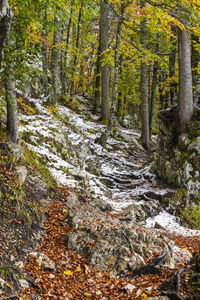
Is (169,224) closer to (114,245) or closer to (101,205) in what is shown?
(101,205)

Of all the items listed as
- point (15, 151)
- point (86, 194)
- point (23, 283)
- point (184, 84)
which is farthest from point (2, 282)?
point (184, 84)

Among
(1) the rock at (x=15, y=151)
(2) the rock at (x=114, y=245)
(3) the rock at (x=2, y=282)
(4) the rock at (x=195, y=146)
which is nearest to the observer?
(3) the rock at (x=2, y=282)

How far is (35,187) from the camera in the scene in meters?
5.44

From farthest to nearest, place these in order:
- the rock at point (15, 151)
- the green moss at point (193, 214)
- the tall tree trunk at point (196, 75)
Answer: the tall tree trunk at point (196, 75)
the green moss at point (193, 214)
the rock at point (15, 151)

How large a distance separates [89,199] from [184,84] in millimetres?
5791

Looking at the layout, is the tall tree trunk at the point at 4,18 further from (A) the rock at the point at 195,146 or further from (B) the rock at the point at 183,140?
(B) the rock at the point at 183,140

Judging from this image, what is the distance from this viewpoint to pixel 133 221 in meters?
6.07

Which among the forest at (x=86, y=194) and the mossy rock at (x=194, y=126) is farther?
the mossy rock at (x=194, y=126)

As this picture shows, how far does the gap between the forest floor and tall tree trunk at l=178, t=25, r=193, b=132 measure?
9.31 feet

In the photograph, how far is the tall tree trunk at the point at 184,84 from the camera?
28.7 ft

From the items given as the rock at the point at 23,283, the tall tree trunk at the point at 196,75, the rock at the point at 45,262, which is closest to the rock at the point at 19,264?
the rock at the point at 23,283

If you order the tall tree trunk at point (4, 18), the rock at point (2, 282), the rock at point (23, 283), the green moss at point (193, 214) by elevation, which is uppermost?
the tall tree trunk at point (4, 18)

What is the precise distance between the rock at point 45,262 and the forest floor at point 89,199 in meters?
0.02

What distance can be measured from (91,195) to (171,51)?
11.1 meters
